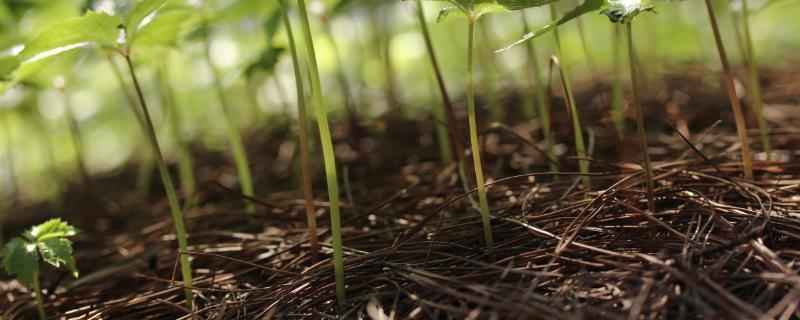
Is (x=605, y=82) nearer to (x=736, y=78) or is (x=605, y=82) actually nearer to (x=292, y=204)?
(x=736, y=78)

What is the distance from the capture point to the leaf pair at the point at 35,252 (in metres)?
0.94

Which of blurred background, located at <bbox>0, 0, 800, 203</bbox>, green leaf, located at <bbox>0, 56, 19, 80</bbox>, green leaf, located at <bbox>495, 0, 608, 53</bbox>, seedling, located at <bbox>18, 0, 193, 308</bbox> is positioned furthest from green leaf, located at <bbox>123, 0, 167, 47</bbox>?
green leaf, located at <bbox>495, 0, 608, 53</bbox>

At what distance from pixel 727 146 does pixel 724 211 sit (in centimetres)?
52

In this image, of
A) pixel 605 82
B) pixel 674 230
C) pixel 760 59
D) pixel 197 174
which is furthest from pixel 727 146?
pixel 197 174

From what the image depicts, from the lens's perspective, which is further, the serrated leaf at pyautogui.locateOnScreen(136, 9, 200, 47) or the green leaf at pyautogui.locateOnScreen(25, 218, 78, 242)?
the serrated leaf at pyautogui.locateOnScreen(136, 9, 200, 47)

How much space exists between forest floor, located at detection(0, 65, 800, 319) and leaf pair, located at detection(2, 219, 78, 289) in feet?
0.43

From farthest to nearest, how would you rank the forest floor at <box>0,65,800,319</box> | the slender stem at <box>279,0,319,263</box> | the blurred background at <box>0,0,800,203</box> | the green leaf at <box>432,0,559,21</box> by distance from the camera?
the blurred background at <box>0,0,800,203</box>
the slender stem at <box>279,0,319,263</box>
the green leaf at <box>432,0,559,21</box>
the forest floor at <box>0,65,800,319</box>

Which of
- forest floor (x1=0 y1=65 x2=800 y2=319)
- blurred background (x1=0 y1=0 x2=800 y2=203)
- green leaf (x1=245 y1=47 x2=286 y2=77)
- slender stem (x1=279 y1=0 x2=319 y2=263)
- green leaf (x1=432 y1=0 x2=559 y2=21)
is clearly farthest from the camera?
blurred background (x1=0 y1=0 x2=800 y2=203)

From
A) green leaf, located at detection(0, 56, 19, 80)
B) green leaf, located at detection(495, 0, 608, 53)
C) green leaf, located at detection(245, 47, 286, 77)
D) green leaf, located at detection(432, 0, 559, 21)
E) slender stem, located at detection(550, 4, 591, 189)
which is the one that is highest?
green leaf, located at detection(0, 56, 19, 80)

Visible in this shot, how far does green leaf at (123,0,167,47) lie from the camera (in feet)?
3.07

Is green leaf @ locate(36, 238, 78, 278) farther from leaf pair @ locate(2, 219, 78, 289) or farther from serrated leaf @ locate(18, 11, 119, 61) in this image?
serrated leaf @ locate(18, 11, 119, 61)

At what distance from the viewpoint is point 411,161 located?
161 centimetres

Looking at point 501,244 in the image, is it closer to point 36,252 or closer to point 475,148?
point 475,148

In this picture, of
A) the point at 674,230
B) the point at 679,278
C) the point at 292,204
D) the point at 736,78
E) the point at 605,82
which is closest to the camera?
the point at 679,278
